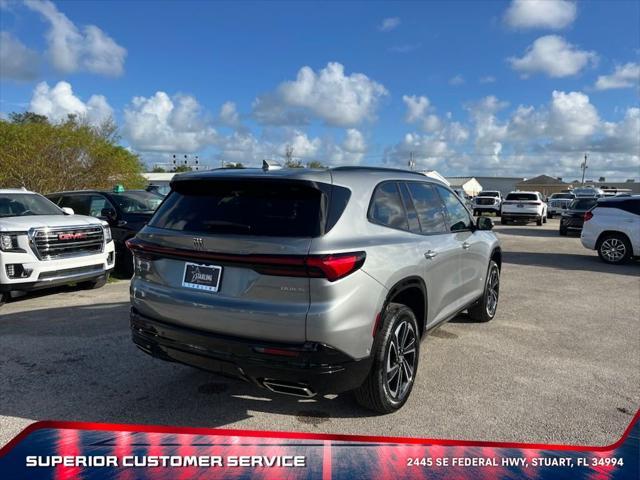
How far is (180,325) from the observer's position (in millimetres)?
3254

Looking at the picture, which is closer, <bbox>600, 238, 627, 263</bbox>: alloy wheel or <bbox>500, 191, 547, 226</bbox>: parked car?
<bbox>600, 238, 627, 263</bbox>: alloy wheel

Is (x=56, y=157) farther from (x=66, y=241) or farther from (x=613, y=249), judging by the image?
(x=613, y=249)

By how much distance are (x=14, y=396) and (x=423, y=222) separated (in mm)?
3620

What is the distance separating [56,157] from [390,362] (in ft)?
59.3

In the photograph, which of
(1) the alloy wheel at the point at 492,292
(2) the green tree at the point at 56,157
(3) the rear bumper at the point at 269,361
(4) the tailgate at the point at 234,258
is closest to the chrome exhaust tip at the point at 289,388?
(3) the rear bumper at the point at 269,361

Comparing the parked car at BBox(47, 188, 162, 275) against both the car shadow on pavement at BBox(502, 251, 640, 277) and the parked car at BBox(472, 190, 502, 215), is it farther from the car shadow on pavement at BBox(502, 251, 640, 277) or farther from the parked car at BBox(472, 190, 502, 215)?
the parked car at BBox(472, 190, 502, 215)

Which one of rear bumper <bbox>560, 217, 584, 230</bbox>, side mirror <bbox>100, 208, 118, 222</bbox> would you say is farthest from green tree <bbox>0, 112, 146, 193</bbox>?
rear bumper <bbox>560, 217, 584, 230</bbox>

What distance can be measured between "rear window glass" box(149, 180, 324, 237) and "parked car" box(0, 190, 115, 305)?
429cm

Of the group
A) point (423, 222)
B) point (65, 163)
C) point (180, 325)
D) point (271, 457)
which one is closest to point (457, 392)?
point (423, 222)

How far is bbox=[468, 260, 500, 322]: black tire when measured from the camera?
19.4 ft

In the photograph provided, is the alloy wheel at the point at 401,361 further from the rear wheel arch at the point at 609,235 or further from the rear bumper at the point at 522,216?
the rear bumper at the point at 522,216

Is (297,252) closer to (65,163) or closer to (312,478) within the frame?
(312,478)

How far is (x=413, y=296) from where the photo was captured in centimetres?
389

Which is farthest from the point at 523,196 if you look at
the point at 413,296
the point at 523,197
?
the point at 413,296
